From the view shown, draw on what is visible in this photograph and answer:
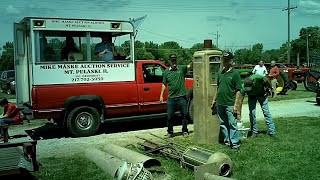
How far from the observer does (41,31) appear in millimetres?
9281

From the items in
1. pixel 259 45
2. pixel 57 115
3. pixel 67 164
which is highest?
pixel 259 45

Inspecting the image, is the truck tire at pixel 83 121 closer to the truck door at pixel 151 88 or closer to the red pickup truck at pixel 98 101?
the red pickup truck at pixel 98 101

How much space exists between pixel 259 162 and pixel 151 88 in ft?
15.7

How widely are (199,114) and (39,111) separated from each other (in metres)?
4.06

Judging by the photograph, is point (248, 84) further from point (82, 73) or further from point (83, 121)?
point (83, 121)

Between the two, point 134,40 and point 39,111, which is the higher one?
point 134,40

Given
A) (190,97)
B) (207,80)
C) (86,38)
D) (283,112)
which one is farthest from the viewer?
(283,112)

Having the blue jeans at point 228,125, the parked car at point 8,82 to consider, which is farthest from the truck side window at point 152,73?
the parked car at point 8,82

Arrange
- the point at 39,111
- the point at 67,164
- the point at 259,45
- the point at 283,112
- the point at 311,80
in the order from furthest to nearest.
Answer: the point at 259,45, the point at 311,80, the point at 283,112, the point at 39,111, the point at 67,164

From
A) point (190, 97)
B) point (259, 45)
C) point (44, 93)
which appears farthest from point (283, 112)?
point (259, 45)

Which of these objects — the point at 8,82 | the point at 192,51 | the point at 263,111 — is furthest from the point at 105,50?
the point at 192,51

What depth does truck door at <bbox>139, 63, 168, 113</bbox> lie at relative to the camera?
34.1 feet

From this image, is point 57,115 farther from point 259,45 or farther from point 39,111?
point 259,45

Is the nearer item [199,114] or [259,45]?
[199,114]
